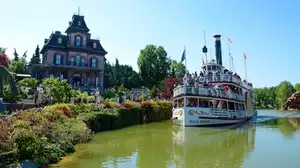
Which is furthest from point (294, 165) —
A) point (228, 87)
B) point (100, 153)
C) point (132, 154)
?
point (228, 87)

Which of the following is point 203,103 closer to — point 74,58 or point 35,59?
point 74,58

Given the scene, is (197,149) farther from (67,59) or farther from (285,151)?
(67,59)

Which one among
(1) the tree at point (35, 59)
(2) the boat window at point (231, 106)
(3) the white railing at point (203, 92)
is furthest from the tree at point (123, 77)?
(3) the white railing at point (203, 92)

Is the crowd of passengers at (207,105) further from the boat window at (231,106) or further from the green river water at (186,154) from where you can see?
the green river water at (186,154)

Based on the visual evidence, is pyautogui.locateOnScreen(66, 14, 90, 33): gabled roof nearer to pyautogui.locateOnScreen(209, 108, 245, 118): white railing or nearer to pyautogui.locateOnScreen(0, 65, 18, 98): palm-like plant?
pyautogui.locateOnScreen(209, 108, 245, 118): white railing

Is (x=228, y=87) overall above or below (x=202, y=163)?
above

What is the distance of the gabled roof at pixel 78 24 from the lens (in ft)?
142

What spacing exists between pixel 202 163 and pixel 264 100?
112029 millimetres

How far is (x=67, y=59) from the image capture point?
42500mm

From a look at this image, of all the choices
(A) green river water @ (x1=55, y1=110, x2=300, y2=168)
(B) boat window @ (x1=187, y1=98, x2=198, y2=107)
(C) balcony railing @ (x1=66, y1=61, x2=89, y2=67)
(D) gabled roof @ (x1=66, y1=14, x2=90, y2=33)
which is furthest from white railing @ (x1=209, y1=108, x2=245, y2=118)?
(D) gabled roof @ (x1=66, y1=14, x2=90, y2=33)

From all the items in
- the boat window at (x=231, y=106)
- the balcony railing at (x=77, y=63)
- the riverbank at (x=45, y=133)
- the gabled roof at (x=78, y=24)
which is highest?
the gabled roof at (x=78, y=24)

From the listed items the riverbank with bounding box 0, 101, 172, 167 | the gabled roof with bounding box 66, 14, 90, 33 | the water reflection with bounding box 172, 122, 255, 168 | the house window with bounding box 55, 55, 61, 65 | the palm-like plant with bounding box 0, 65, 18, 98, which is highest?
the gabled roof with bounding box 66, 14, 90, 33

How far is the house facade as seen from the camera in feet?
136

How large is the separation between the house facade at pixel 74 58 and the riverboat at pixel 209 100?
1892 centimetres
